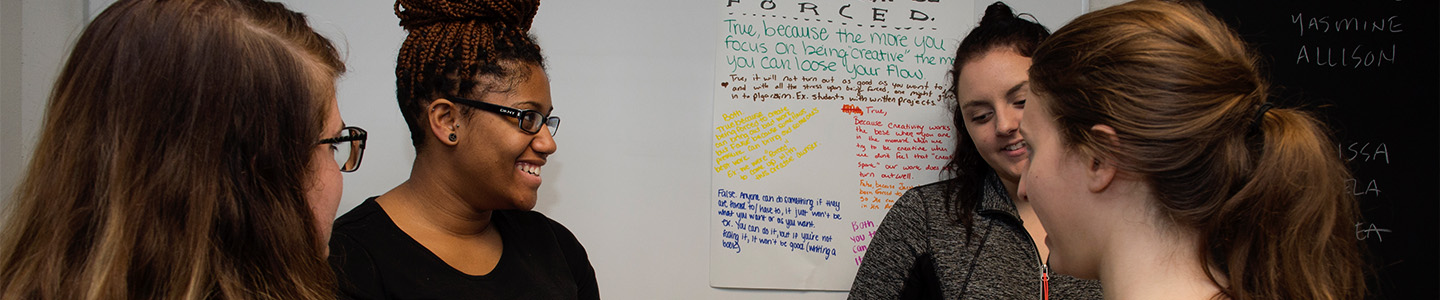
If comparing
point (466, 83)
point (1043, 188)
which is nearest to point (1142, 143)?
point (1043, 188)

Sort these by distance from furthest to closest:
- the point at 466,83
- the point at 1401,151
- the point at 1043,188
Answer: the point at 1401,151 → the point at 466,83 → the point at 1043,188

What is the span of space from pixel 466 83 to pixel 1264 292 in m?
1.16

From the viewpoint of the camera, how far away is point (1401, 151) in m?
2.32

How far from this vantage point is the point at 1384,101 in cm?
232

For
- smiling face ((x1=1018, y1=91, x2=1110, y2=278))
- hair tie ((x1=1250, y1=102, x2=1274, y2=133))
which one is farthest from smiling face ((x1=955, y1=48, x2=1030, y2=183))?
hair tie ((x1=1250, y1=102, x2=1274, y2=133))

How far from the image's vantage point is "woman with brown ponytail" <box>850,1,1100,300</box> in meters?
1.67

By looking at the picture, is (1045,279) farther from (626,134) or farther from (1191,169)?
(626,134)

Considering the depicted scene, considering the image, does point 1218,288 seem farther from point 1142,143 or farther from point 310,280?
point 310,280

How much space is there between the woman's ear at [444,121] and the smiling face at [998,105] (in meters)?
0.99

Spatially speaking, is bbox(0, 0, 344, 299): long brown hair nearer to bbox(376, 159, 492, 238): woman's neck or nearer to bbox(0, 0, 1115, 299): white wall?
bbox(376, 159, 492, 238): woman's neck

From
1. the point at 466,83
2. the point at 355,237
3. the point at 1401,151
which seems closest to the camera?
the point at 355,237

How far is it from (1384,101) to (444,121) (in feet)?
7.76

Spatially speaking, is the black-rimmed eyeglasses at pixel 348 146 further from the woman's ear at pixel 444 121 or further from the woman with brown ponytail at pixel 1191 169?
the woman with brown ponytail at pixel 1191 169

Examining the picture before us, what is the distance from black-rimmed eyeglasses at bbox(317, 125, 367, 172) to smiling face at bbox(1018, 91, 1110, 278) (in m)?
0.81
